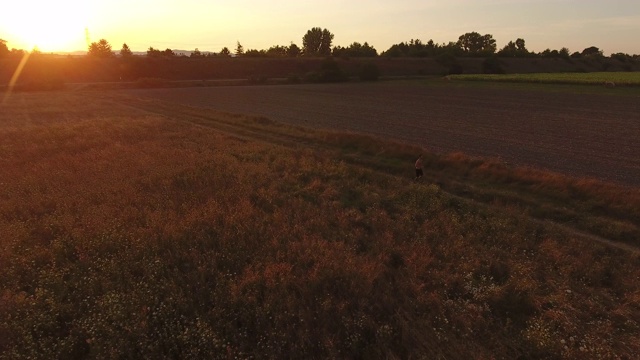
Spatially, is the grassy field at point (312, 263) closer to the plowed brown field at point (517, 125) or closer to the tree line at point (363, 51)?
the plowed brown field at point (517, 125)

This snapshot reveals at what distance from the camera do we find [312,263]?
8.87 meters

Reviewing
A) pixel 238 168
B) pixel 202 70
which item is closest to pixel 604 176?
pixel 238 168

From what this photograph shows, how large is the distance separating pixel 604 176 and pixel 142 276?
1824 cm

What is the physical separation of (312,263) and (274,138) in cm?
1785

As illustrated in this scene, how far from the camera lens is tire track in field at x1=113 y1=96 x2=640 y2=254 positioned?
35.4 feet

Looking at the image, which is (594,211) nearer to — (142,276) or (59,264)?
(142,276)

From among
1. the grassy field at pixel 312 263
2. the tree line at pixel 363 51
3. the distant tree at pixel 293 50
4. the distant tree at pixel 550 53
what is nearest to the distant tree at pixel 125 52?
the tree line at pixel 363 51

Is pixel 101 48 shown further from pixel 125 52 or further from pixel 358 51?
pixel 358 51

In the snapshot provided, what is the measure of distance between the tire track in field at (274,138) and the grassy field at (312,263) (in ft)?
0.69

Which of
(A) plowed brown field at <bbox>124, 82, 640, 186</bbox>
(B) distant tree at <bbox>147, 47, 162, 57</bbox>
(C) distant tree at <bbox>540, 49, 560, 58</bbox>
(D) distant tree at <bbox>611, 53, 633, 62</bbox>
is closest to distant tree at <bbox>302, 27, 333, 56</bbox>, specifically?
(B) distant tree at <bbox>147, 47, 162, 57</bbox>

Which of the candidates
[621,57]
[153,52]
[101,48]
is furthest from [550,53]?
[101,48]

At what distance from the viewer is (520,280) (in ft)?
26.5

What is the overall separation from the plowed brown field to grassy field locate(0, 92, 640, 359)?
16.7ft

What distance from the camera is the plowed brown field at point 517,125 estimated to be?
763 inches
